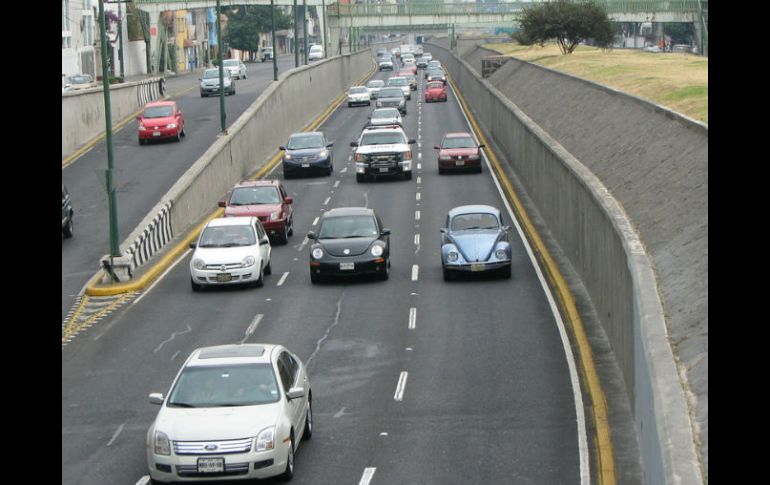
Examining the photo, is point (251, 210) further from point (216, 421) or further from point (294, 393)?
point (216, 421)

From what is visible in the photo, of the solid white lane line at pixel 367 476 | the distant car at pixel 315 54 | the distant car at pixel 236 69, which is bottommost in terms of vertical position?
the solid white lane line at pixel 367 476

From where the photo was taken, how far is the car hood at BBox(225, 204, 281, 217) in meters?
34.4

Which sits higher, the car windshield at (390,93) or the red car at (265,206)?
the car windshield at (390,93)

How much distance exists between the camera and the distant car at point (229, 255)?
28.6 m

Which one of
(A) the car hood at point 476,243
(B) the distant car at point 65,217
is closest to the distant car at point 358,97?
(B) the distant car at point 65,217

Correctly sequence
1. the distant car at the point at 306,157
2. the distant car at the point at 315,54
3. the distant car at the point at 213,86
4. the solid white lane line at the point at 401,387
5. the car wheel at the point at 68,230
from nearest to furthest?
A: the solid white lane line at the point at 401,387 < the car wheel at the point at 68,230 < the distant car at the point at 306,157 < the distant car at the point at 213,86 < the distant car at the point at 315,54

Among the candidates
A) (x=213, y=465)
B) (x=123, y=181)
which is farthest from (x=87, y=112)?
(x=213, y=465)

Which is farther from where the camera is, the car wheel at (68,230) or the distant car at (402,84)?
the distant car at (402,84)

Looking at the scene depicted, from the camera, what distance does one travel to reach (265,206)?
3497 cm

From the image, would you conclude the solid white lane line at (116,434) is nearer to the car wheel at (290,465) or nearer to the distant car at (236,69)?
the car wheel at (290,465)

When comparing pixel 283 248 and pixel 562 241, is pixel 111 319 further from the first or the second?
pixel 562 241

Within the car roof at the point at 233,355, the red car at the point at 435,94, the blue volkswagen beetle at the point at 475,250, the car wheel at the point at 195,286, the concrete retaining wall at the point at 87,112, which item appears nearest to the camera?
the car roof at the point at 233,355
